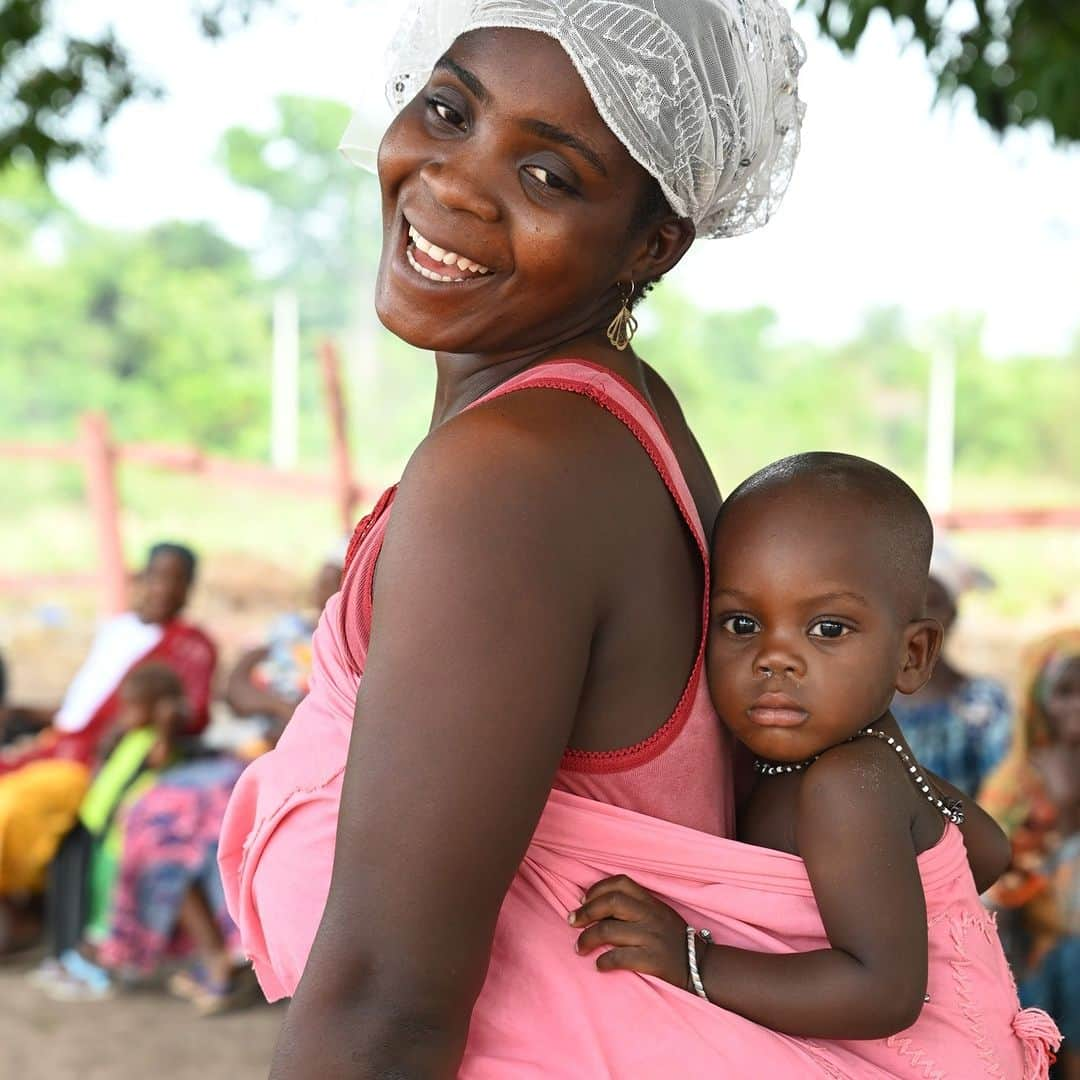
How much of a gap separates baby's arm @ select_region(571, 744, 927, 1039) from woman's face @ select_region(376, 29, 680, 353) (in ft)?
1.75

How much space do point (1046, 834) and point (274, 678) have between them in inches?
114

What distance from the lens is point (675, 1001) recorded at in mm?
1338

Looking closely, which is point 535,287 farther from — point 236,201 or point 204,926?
point 236,201

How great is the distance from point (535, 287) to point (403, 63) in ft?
1.37

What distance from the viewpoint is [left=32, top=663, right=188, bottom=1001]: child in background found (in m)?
5.46

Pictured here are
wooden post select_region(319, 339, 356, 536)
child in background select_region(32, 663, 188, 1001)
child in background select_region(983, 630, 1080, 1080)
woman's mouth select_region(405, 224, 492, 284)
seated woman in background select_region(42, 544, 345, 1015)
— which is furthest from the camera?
wooden post select_region(319, 339, 356, 536)

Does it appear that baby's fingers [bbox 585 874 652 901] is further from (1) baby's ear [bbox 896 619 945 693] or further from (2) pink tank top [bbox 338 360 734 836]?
(1) baby's ear [bbox 896 619 945 693]

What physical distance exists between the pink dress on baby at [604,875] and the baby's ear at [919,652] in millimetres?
173

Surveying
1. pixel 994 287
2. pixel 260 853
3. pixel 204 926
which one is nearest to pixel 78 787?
pixel 204 926

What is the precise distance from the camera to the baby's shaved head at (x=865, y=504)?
149cm

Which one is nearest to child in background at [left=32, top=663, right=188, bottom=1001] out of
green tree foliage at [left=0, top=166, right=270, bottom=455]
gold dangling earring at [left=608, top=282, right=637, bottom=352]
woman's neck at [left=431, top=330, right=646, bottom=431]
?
woman's neck at [left=431, top=330, right=646, bottom=431]

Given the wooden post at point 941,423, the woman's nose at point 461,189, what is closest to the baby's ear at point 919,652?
the woman's nose at point 461,189

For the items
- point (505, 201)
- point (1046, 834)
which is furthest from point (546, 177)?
point (1046, 834)

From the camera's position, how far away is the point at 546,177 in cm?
138
